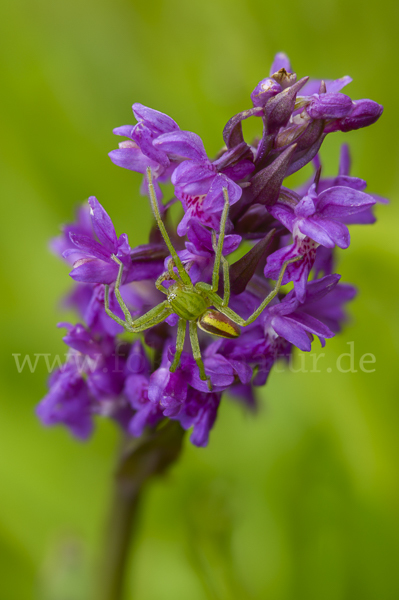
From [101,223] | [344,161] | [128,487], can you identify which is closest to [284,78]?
[344,161]

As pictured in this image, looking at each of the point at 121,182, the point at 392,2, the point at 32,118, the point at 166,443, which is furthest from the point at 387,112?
the point at 166,443

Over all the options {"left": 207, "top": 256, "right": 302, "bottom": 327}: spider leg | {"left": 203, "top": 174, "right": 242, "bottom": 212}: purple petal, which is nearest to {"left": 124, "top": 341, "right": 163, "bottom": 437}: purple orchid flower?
{"left": 207, "top": 256, "right": 302, "bottom": 327}: spider leg

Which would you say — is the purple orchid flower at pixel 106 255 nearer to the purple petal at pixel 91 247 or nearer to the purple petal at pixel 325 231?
the purple petal at pixel 91 247

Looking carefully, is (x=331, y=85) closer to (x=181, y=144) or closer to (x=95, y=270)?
(x=181, y=144)

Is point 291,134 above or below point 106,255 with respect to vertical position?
above

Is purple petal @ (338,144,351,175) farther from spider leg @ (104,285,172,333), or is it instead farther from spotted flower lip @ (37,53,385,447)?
spider leg @ (104,285,172,333)

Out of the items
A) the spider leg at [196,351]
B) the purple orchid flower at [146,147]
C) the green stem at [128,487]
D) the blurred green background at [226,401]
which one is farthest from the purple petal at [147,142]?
the blurred green background at [226,401]

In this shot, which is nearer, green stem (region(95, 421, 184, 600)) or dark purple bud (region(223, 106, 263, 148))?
dark purple bud (region(223, 106, 263, 148))
